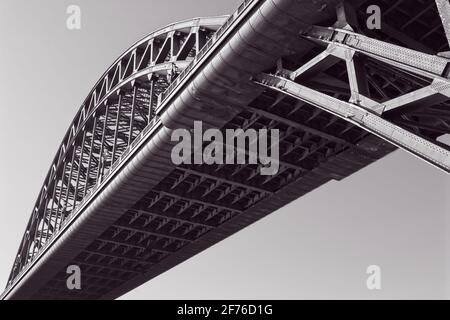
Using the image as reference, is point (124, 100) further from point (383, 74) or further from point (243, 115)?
point (383, 74)

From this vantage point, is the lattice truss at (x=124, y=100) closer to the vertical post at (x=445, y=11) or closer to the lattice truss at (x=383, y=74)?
the lattice truss at (x=383, y=74)

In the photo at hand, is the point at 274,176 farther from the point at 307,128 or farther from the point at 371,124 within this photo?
the point at 371,124

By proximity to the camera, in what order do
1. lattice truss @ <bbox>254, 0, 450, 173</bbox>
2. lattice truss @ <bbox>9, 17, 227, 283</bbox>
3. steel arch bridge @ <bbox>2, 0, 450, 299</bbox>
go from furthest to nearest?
lattice truss @ <bbox>9, 17, 227, 283</bbox>, steel arch bridge @ <bbox>2, 0, 450, 299</bbox>, lattice truss @ <bbox>254, 0, 450, 173</bbox>

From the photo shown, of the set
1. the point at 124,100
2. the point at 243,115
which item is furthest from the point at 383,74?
the point at 124,100

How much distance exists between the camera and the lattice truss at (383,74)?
537 inches

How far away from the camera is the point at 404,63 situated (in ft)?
48.0

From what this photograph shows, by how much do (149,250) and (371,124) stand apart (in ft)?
132

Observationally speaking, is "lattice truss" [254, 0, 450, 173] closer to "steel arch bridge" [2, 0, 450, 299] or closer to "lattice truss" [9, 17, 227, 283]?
"steel arch bridge" [2, 0, 450, 299]

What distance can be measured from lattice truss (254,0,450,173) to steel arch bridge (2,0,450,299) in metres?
0.05

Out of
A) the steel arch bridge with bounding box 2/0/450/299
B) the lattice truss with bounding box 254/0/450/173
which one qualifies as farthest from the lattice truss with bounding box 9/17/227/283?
the lattice truss with bounding box 254/0/450/173

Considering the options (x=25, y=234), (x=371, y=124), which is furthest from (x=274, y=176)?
(x=25, y=234)

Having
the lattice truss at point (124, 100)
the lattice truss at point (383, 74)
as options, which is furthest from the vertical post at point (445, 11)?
the lattice truss at point (124, 100)

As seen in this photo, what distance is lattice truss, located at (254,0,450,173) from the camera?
1364 cm

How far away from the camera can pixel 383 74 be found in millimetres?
20672
